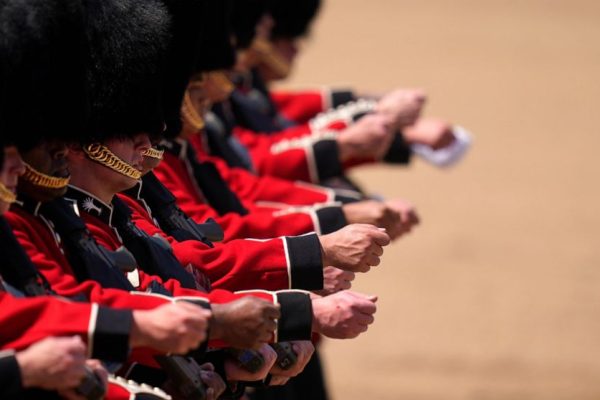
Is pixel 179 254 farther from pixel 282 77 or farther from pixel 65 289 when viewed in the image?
pixel 282 77

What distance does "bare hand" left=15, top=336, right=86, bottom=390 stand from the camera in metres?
4.09

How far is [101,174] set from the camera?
4.91 metres

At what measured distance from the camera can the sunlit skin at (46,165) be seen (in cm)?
449

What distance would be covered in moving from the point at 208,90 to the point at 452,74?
10.9 metres

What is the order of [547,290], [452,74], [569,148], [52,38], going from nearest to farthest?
1. [52,38]
2. [547,290]
3. [569,148]
4. [452,74]

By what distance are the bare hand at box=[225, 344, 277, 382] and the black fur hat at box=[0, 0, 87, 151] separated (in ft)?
2.69

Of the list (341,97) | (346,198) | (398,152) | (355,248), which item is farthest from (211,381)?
(341,97)

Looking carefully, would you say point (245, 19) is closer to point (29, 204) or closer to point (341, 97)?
point (341, 97)

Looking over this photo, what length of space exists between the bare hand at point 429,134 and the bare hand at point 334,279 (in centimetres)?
245

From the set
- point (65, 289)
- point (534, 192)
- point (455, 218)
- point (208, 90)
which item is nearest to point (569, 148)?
point (534, 192)

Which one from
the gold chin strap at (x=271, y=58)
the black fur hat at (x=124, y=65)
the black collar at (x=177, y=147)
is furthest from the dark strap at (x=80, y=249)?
the gold chin strap at (x=271, y=58)

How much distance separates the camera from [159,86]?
529 centimetres

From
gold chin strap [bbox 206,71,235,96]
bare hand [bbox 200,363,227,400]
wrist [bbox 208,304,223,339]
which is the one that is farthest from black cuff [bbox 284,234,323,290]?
gold chin strap [bbox 206,71,235,96]

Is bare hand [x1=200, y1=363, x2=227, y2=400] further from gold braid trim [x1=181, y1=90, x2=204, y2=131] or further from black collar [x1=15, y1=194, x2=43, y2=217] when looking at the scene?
gold braid trim [x1=181, y1=90, x2=204, y2=131]
